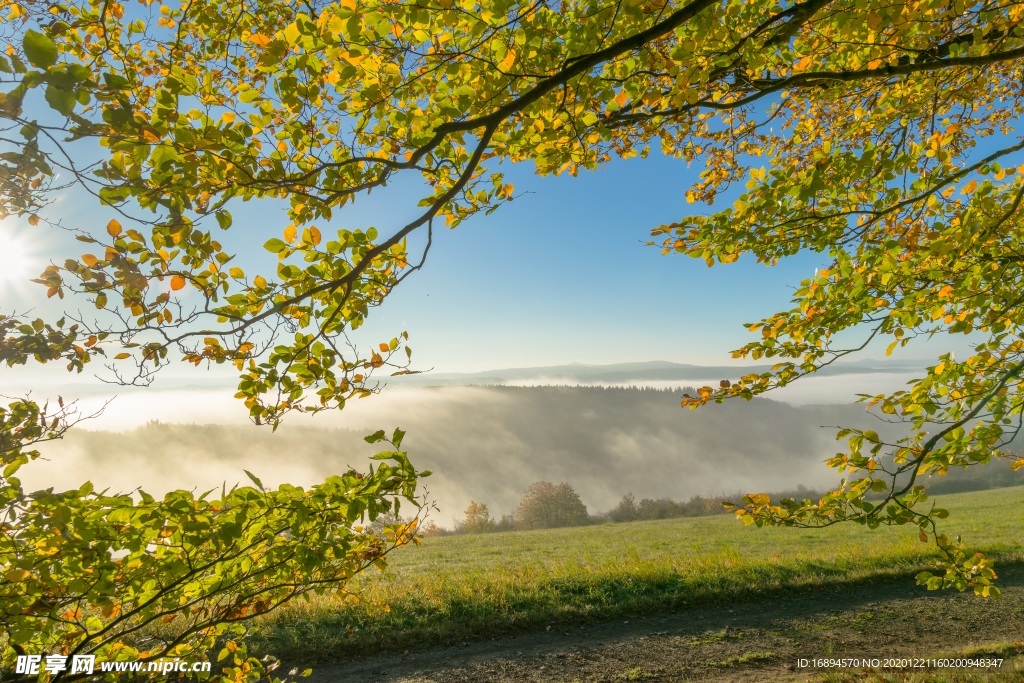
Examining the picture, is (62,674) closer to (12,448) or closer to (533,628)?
(12,448)

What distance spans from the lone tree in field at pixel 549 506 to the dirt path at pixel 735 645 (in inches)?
1233

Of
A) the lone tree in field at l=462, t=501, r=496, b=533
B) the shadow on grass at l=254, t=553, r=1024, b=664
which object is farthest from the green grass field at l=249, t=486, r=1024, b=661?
the lone tree in field at l=462, t=501, r=496, b=533

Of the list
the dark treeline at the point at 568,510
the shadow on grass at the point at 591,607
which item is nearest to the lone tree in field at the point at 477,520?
the dark treeline at the point at 568,510

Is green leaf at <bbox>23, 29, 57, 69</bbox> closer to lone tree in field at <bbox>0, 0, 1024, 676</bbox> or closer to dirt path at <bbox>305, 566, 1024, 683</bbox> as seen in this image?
lone tree in field at <bbox>0, 0, 1024, 676</bbox>

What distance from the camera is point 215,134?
296 centimetres

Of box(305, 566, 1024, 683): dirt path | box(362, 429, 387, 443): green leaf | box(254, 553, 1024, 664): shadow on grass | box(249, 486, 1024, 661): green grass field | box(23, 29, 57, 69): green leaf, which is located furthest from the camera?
box(249, 486, 1024, 661): green grass field

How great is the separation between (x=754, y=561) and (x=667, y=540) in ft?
30.6

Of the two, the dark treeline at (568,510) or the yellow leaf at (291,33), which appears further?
the dark treeline at (568,510)

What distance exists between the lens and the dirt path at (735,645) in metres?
7.51

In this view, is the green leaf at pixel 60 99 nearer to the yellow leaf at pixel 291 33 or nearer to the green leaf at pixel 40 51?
the green leaf at pixel 40 51

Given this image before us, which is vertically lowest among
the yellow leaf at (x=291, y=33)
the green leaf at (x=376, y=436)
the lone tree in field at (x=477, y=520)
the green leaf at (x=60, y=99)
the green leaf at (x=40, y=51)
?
the lone tree in field at (x=477, y=520)

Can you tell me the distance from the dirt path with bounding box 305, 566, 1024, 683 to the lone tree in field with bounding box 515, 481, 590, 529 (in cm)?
3132

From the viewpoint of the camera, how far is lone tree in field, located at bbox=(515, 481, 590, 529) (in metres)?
41.8

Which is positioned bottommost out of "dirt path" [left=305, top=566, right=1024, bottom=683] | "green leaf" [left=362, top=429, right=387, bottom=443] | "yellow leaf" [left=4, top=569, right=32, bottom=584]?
"dirt path" [left=305, top=566, right=1024, bottom=683]
